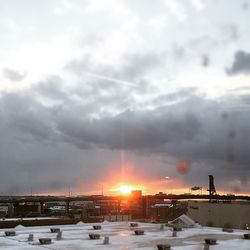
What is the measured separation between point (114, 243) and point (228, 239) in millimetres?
11919

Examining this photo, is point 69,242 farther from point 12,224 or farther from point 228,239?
point 12,224

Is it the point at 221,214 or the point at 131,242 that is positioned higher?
the point at 131,242

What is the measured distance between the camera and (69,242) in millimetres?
38125

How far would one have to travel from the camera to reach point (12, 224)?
219ft

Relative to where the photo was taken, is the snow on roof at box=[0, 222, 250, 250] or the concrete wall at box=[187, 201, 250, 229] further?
the concrete wall at box=[187, 201, 250, 229]

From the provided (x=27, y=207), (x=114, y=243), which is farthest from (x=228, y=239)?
(x=27, y=207)

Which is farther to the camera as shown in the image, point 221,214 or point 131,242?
point 221,214

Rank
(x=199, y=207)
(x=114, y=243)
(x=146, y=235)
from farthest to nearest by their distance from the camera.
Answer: (x=199, y=207), (x=146, y=235), (x=114, y=243)

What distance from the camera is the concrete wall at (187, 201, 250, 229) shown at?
239 feet

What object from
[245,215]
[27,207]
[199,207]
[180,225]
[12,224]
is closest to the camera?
[180,225]

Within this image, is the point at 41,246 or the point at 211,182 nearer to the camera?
the point at 41,246

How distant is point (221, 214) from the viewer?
3027 inches

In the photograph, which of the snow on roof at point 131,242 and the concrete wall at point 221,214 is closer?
the snow on roof at point 131,242

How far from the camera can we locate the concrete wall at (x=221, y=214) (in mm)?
72875
